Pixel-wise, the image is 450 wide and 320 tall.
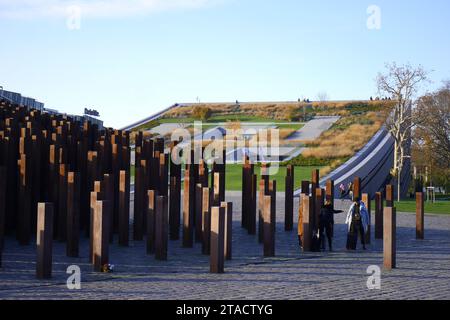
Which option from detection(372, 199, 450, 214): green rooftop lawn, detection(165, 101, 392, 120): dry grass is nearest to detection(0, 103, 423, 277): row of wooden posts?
detection(372, 199, 450, 214): green rooftop lawn

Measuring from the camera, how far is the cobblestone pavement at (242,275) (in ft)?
34.7

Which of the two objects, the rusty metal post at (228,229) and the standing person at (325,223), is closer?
the rusty metal post at (228,229)

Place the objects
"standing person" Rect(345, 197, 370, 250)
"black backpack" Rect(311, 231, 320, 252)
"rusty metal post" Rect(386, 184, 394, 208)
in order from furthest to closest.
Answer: "rusty metal post" Rect(386, 184, 394, 208)
"standing person" Rect(345, 197, 370, 250)
"black backpack" Rect(311, 231, 320, 252)

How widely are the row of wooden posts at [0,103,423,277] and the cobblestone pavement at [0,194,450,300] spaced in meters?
0.40

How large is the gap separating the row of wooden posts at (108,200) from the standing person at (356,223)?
1.84 ft

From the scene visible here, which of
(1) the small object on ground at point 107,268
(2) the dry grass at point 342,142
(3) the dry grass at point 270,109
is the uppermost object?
(3) the dry grass at point 270,109

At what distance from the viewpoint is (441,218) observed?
26297 mm

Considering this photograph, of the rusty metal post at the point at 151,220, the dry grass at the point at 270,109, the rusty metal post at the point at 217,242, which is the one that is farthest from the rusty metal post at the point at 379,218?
the dry grass at the point at 270,109

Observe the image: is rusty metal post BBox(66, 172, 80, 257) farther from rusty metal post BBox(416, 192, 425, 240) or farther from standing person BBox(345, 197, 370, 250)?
rusty metal post BBox(416, 192, 425, 240)

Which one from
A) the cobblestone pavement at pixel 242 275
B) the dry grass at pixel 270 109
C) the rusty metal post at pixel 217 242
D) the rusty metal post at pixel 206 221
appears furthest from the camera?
the dry grass at pixel 270 109

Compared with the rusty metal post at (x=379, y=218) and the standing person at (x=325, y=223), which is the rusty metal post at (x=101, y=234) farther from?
the rusty metal post at (x=379, y=218)

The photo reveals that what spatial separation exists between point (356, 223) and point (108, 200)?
6.46m

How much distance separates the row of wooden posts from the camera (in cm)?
1298
